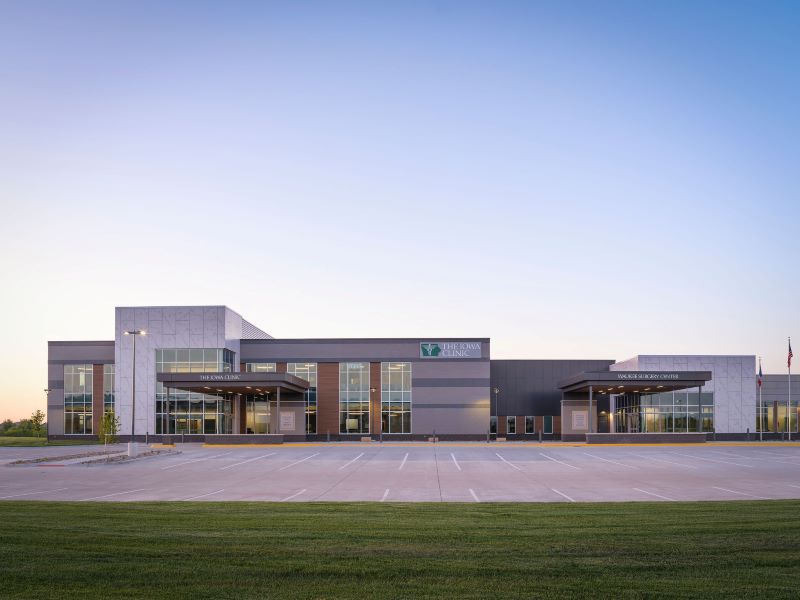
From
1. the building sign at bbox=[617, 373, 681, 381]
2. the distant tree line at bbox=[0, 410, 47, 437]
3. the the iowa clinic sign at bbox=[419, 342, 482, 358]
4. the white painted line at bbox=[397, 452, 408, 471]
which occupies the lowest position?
the distant tree line at bbox=[0, 410, 47, 437]

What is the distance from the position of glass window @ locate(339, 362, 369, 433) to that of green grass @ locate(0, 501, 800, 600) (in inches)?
2085

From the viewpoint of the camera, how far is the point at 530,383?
7775cm

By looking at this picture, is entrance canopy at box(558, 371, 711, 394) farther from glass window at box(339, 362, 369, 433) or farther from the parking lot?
glass window at box(339, 362, 369, 433)

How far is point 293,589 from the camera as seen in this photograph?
940cm

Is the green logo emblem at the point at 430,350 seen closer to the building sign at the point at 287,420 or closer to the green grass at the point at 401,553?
the building sign at the point at 287,420

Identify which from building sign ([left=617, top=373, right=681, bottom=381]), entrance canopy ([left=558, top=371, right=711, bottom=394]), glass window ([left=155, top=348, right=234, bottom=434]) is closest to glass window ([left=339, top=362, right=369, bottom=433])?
glass window ([left=155, top=348, right=234, bottom=434])

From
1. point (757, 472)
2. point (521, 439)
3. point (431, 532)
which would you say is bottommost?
point (521, 439)

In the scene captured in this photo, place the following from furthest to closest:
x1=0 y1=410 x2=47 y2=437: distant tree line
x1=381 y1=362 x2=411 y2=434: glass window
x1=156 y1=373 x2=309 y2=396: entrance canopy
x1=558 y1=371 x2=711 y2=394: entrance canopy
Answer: x1=0 y1=410 x2=47 y2=437: distant tree line → x1=381 y1=362 x2=411 y2=434: glass window → x1=558 y1=371 x2=711 y2=394: entrance canopy → x1=156 y1=373 x2=309 y2=396: entrance canopy

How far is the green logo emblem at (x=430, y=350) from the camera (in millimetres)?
70312

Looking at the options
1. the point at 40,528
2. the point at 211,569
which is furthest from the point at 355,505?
the point at 211,569

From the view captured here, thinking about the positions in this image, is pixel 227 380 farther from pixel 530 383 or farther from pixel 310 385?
pixel 530 383

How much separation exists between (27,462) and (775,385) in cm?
6618

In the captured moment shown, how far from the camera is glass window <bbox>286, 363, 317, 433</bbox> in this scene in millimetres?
70375

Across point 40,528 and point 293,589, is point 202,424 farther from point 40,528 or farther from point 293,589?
point 293,589
